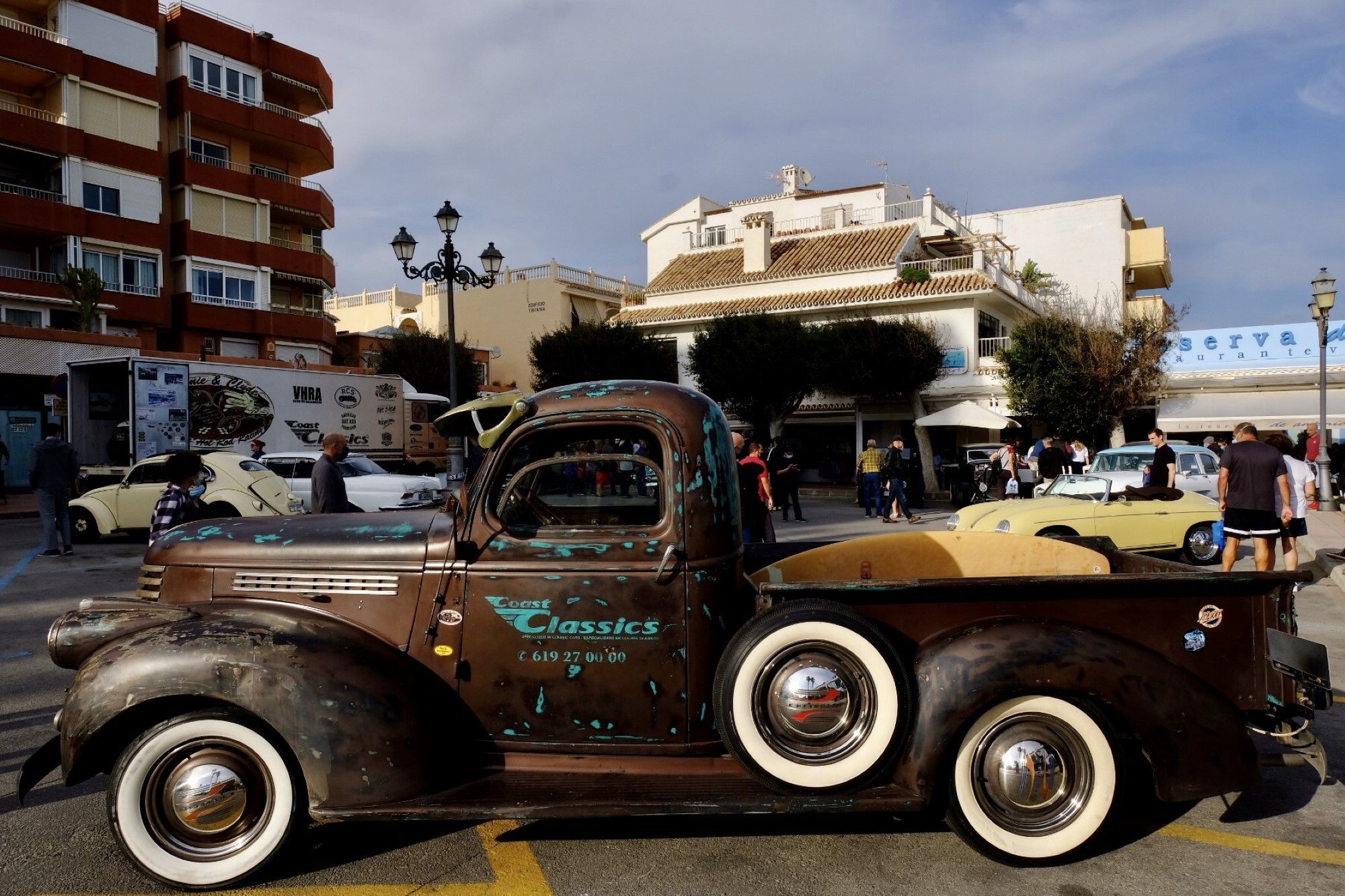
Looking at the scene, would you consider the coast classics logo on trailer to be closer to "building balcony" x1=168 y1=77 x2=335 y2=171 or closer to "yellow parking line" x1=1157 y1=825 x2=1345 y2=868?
"yellow parking line" x1=1157 y1=825 x2=1345 y2=868

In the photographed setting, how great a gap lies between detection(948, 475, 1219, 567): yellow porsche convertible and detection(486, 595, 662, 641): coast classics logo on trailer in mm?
6761

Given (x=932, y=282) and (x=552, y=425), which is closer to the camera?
(x=552, y=425)

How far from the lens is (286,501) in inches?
507

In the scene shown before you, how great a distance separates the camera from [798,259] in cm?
3250

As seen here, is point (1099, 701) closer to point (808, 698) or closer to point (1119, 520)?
point (808, 698)

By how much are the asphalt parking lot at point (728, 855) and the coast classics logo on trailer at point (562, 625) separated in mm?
873

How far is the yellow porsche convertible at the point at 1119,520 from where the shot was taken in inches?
373

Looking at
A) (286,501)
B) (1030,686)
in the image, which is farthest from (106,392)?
(1030,686)

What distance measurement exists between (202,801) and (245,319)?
3307 centimetres

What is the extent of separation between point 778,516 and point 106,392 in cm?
1450

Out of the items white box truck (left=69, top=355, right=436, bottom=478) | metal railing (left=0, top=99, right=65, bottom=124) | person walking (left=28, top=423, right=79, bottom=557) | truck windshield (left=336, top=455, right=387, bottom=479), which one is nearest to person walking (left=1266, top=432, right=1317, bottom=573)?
truck windshield (left=336, top=455, right=387, bottom=479)

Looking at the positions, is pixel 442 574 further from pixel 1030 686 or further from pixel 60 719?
pixel 1030 686

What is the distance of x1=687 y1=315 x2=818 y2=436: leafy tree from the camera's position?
90.1 feet

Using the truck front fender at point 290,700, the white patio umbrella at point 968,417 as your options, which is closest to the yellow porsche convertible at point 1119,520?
the truck front fender at point 290,700
